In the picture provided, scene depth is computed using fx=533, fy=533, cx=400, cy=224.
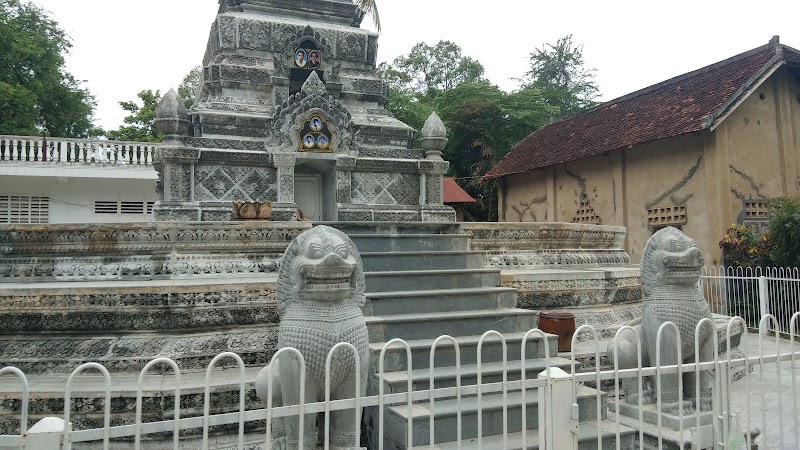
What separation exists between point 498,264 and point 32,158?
658 inches

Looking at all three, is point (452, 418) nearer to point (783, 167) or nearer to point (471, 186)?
point (783, 167)

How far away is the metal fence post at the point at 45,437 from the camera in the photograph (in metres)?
2.23

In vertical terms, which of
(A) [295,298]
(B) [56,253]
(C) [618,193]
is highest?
(C) [618,193]

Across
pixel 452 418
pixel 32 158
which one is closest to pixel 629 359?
pixel 452 418

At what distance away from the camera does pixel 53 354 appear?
200 inches

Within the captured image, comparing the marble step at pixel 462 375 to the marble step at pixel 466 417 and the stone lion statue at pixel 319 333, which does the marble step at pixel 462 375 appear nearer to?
the marble step at pixel 466 417

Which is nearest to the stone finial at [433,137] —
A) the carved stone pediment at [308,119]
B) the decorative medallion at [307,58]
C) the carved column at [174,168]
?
the carved stone pediment at [308,119]

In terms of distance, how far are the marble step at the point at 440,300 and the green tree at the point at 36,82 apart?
75.3ft

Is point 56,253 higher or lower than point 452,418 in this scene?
higher

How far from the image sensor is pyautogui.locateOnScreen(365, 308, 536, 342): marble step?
5281 mm

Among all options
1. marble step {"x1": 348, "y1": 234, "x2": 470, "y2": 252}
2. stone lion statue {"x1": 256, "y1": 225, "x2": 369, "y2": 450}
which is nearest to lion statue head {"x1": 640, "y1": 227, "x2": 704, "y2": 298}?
stone lion statue {"x1": 256, "y1": 225, "x2": 369, "y2": 450}

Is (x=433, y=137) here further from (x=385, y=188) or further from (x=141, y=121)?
(x=141, y=121)

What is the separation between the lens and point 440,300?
5902mm

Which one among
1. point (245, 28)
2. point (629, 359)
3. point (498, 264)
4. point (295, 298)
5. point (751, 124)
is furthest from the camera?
point (751, 124)
